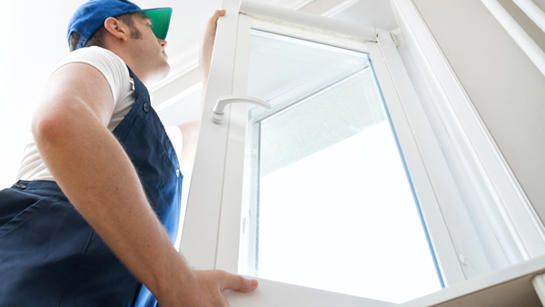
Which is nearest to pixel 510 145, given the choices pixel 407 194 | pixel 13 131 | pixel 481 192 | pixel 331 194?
pixel 481 192

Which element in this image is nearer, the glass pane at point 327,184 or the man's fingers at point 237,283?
the man's fingers at point 237,283

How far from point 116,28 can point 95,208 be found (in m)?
0.77

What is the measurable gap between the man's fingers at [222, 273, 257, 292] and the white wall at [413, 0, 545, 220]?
0.57 meters

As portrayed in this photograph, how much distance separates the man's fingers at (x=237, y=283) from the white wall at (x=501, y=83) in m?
0.57

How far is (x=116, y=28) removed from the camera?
1.07 meters

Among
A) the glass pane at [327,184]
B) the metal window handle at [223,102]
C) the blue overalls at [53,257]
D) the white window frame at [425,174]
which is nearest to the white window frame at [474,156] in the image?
the white window frame at [425,174]

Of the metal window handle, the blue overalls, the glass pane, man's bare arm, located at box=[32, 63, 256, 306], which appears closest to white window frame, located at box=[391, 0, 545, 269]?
the glass pane

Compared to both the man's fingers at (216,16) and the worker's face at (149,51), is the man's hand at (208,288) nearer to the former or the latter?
the worker's face at (149,51)

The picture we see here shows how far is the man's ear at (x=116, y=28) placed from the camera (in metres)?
1.05

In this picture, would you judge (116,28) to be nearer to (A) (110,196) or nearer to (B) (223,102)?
(B) (223,102)

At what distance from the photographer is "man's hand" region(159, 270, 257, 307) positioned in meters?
0.47

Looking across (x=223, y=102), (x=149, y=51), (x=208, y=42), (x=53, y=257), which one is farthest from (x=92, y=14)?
(x=53, y=257)

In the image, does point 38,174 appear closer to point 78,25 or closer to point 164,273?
point 164,273

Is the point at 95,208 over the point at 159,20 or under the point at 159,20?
under
